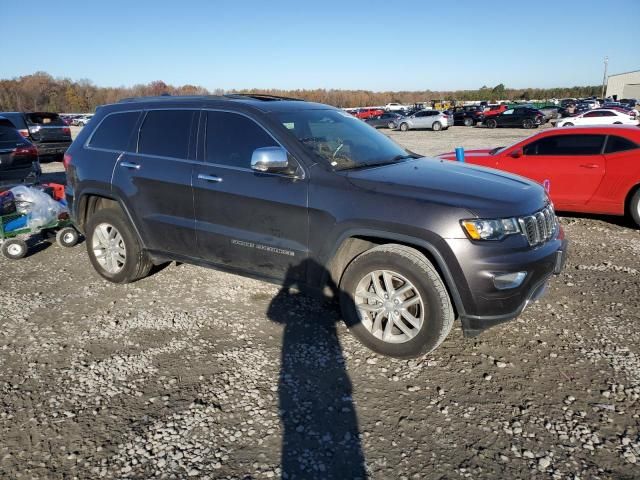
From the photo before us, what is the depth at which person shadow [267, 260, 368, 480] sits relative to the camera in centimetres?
250

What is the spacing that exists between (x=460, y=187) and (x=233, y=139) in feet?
6.31

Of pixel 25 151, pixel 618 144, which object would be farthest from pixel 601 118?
pixel 25 151

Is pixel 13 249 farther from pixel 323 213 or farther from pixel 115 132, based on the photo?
pixel 323 213

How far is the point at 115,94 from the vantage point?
94.4 m

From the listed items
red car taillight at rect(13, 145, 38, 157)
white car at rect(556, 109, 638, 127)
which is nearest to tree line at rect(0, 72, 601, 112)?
white car at rect(556, 109, 638, 127)

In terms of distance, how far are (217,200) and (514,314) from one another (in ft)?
8.13

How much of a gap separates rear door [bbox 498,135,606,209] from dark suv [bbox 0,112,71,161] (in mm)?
13628

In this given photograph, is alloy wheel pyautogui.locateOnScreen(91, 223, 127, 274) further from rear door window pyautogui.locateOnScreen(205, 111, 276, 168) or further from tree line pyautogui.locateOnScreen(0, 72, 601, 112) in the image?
tree line pyautogui.locateOnScreen(0, 72, 601, 112)

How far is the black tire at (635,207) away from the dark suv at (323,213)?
4.05 m

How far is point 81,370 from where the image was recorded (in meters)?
3.42

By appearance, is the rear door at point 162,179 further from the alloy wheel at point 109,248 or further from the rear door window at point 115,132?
the alloy wheel at point 109,248

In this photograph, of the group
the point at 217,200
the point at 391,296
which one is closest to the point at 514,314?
the point at 391,296

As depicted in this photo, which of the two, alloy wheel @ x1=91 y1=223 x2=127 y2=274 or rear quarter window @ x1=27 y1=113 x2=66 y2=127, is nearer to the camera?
alloy wheel @ x1=91 y1=223 x2=127 y2=274

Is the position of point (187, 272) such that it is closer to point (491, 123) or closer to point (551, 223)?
point (551, 223)
